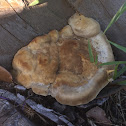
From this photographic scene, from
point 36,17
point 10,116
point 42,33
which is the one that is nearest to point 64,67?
point 42,33

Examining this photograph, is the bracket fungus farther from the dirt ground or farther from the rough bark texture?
the rough bark texture

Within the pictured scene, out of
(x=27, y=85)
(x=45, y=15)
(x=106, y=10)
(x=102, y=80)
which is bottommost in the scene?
(x=102, y=80)

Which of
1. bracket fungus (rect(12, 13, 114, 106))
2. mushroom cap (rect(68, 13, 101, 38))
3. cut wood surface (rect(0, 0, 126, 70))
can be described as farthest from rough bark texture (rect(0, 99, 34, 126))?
mushroom cap (rect(68, 13, 101, 38))

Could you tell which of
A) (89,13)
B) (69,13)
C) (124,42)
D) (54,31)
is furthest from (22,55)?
(124,42)

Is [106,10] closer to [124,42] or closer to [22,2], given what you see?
[124,42]

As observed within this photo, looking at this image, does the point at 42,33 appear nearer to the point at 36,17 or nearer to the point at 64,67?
the point at 36,17

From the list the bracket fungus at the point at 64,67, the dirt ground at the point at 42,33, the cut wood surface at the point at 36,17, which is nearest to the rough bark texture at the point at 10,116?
the dirt ground at the point at 42,33
